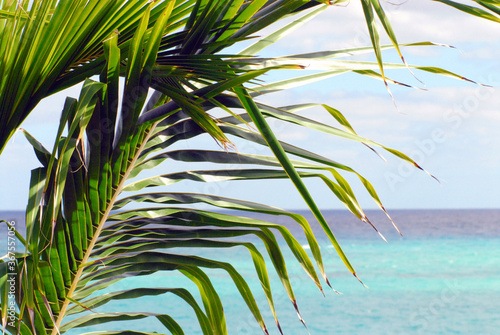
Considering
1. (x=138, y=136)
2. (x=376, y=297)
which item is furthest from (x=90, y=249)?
(x=376, y=297)

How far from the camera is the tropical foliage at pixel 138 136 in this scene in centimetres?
83

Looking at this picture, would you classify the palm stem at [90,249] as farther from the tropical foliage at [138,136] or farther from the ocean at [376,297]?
the ocean at [376,297]

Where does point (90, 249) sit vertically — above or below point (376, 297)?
above

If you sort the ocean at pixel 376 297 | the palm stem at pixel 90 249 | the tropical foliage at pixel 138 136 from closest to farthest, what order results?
the tropical foliage at pixel 138 136
the palm stem at pixel 90 249
the ocean at pixel 376 297

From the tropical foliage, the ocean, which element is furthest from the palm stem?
the ocean

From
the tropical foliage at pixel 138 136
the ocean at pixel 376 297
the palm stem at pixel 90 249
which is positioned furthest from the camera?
the ocean at pixel 376 297

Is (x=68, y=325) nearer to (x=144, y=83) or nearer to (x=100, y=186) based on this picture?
(x=100, y=186)

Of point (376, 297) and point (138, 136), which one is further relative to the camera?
point (376, 297)

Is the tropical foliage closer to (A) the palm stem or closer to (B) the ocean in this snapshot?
(A) the palm stem

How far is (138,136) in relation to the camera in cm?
101

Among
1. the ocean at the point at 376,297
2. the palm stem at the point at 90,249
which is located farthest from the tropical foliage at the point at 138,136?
the ocean at the point at 376,297

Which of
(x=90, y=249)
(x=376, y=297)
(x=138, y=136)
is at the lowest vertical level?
(x=376, y=297)

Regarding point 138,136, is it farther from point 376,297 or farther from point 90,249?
point 376,297

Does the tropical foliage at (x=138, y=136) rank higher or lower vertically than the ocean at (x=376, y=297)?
higher
